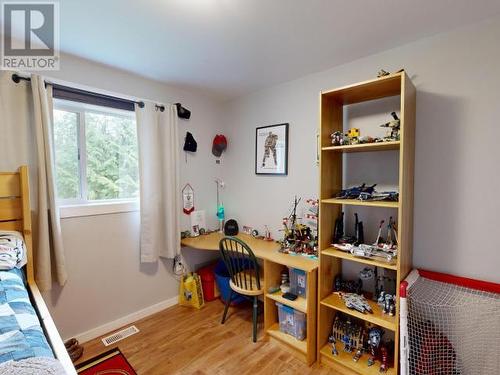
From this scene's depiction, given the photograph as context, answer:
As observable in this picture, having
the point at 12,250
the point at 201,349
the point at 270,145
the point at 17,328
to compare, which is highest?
the point at 270,145

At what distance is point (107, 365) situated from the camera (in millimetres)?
1918

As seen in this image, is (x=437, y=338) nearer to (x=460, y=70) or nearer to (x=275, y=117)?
(x=460, y=70)

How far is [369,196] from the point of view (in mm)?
1804

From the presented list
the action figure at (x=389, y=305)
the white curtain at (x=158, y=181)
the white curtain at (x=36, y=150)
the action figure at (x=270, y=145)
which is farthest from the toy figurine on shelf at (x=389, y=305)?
the white curtain at (x=36, y=150)

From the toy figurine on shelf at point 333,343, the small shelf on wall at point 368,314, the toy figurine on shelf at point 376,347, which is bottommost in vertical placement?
the toy figurine on shelf at point 333,343

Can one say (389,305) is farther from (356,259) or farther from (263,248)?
(263,248)

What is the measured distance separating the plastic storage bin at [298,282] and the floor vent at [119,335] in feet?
4.84

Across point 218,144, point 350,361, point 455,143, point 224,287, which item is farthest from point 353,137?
point 224,287

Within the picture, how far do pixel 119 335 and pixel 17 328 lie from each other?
4.98ft

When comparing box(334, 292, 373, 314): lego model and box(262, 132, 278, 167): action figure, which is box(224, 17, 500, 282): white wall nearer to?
box(334, 292, 373, 314): lego model

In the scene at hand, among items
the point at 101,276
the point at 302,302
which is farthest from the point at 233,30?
the point at 101,276

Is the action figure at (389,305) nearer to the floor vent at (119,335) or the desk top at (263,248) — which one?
→ the desk top at (263,248)

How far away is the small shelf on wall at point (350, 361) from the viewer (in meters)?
1.72

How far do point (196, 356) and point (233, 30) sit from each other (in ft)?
7.77
